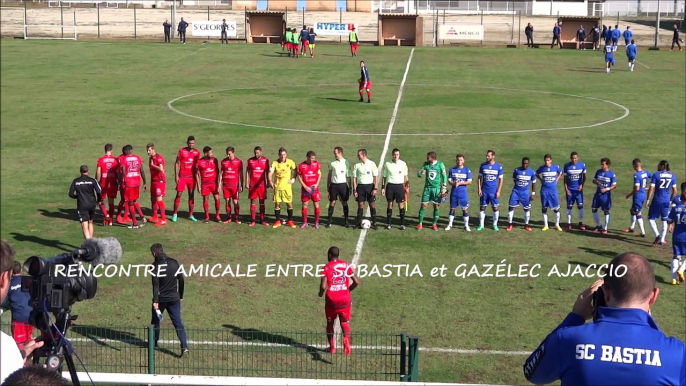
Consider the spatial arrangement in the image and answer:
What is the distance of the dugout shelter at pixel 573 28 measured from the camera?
65.1 m

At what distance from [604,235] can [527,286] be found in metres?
4.62

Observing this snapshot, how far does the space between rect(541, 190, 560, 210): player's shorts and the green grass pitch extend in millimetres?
701

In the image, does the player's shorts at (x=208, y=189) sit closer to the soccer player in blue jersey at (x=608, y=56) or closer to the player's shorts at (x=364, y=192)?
the player's shorts at (x=364, y=192)

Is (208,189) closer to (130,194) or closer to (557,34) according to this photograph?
(130,194)

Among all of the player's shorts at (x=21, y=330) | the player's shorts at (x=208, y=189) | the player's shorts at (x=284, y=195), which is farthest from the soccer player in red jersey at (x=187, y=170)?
the player's shorts at (x=21, y=330)

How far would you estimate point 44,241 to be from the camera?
20516mm

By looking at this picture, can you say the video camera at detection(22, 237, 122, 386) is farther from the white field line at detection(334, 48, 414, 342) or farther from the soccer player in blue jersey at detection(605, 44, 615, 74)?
the soccer player in blue jersey at detection(605, 44, 615, 74)

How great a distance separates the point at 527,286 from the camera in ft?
59.3

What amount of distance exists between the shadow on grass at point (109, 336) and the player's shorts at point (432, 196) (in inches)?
362

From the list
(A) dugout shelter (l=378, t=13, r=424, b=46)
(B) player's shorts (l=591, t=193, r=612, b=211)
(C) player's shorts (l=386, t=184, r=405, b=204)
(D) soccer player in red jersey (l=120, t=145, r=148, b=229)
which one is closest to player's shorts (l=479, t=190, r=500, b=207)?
(C) player's shorts (l=386, t=184, r=405, b=204)

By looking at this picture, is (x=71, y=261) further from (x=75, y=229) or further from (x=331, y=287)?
(x=75, y=229)

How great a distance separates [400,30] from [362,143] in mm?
35567

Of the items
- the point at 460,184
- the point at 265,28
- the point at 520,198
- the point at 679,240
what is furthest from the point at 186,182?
the point at 265,28

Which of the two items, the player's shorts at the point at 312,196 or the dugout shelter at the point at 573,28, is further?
the dugout shelter at the point at 573,28
